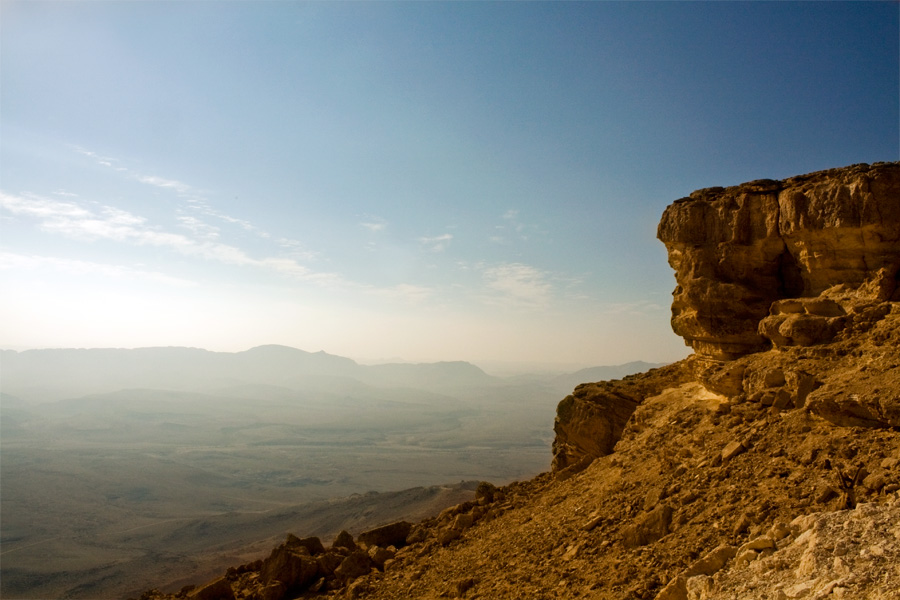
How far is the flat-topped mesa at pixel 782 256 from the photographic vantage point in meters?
11.6

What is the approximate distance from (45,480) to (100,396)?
110435 millimetres

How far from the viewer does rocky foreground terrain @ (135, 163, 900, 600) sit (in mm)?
6848

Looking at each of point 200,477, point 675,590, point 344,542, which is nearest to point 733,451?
point 675,590

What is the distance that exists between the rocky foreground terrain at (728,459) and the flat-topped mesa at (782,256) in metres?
0.04

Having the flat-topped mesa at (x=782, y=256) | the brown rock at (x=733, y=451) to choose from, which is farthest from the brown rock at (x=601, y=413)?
the brown rock at (x=733, y=451)

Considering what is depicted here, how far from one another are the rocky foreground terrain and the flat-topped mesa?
0.14ft

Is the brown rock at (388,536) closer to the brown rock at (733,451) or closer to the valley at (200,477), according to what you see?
the brown rock at (733,451)

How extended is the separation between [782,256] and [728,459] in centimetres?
713

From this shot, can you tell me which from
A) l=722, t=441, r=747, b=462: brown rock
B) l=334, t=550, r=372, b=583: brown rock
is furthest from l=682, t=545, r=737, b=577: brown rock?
l=334, t=550, r=372, b=583: brown rock

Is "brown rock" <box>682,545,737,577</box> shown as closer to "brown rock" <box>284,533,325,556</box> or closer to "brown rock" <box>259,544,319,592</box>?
"brown rock" <box>259,544,319,592</box>

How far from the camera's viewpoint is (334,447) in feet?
328

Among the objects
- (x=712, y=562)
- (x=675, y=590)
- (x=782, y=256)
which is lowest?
(x=675, y=590)

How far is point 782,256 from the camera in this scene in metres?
14.1

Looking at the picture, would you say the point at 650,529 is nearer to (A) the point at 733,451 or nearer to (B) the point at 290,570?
(A) the point at 733,451
